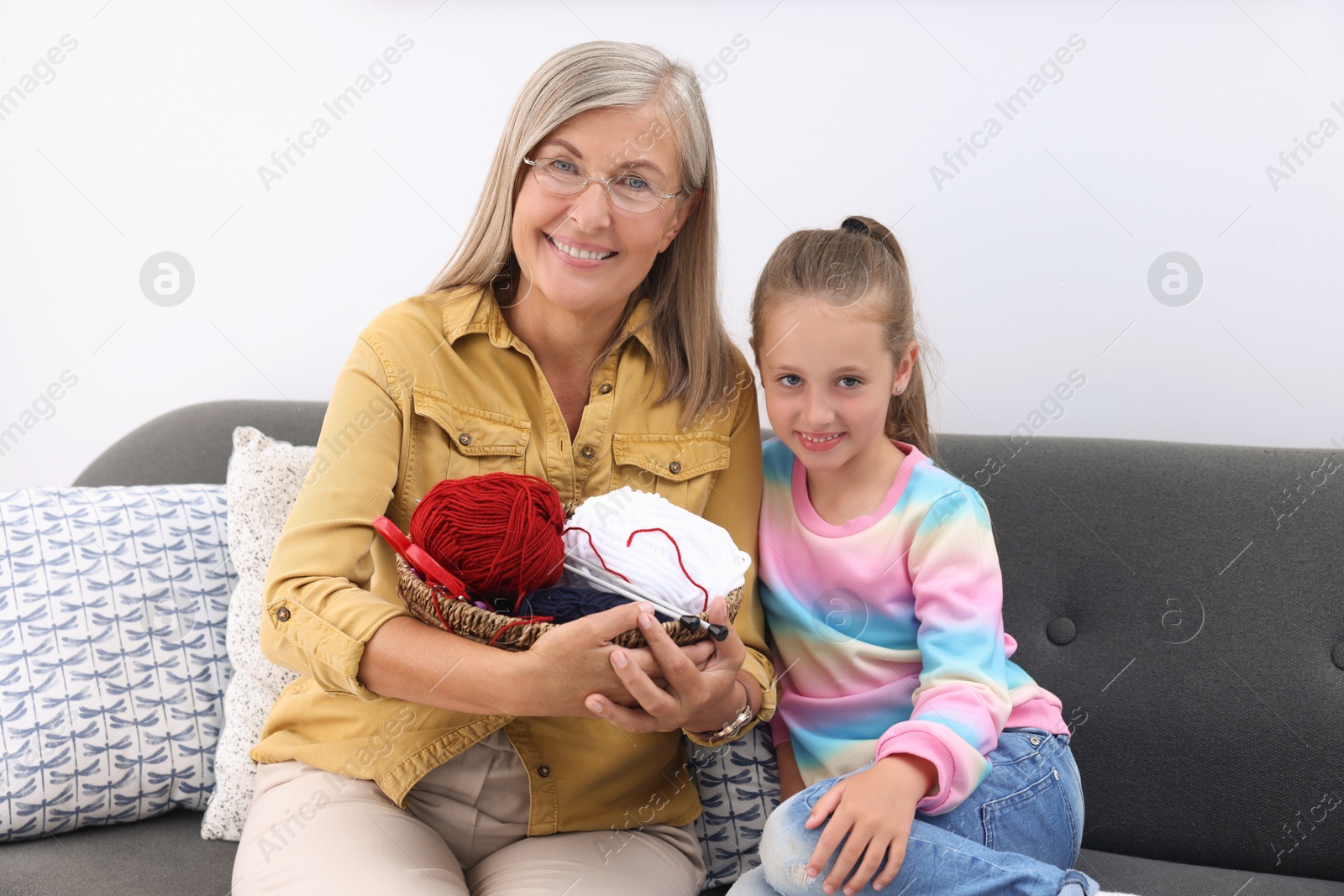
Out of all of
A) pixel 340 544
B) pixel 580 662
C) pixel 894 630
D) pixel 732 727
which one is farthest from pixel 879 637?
pixel 340 544

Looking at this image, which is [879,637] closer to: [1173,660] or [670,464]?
[670,464]

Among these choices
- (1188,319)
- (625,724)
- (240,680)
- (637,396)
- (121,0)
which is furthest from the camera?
(121,0)

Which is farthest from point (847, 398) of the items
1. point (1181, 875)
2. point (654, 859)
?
point (1181, 875)

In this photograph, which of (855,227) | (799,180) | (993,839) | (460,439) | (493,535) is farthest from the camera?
(799,180)

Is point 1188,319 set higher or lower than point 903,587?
higher

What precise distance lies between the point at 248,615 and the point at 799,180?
1151mm

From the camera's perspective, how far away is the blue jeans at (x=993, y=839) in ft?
3.46

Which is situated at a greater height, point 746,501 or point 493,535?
point 746,501

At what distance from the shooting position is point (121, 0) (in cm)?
210

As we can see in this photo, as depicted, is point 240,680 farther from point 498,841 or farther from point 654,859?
point 654,859

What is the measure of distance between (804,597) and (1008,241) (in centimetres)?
82

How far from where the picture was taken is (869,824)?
1033 mm

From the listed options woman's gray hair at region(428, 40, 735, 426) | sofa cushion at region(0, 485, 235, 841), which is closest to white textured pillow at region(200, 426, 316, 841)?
sofa cushion at region(0, 485, 235, 841)

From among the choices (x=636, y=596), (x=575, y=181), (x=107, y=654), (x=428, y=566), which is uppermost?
(x=575, y=181)
